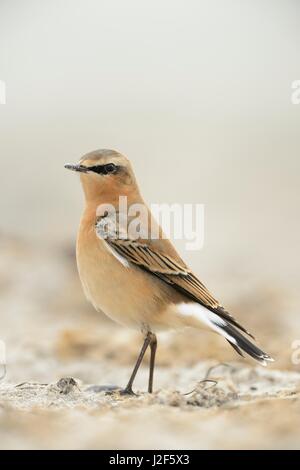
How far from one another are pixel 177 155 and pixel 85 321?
34.7 feet

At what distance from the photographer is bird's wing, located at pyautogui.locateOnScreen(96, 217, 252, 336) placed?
23.7 feet

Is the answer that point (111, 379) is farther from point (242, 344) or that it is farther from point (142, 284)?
point (242, 344)

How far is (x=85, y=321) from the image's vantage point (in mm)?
11906

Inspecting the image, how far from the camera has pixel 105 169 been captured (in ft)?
25.3

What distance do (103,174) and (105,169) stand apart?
0.04 meters

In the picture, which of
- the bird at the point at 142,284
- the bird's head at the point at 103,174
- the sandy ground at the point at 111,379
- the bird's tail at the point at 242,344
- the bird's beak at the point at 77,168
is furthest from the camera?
the bird's head at the point at 103,174

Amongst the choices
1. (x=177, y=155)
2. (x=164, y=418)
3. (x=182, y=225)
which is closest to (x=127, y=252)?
(x=164, y=418)

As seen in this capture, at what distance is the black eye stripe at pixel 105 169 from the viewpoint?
7.68 metres

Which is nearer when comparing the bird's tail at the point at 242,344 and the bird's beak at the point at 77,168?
the bird's tail at the point at 242,344

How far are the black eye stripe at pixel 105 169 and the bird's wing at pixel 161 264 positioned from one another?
0.58 meters

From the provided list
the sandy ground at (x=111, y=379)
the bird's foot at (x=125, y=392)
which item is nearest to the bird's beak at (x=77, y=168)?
the sandy ground at (x=111, y=379)

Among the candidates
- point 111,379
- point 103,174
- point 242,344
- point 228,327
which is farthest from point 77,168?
point 111,379

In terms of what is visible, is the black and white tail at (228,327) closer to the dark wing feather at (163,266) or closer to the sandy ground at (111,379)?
the dark wing feather at (163,266)

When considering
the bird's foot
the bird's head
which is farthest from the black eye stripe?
the bird's foot
